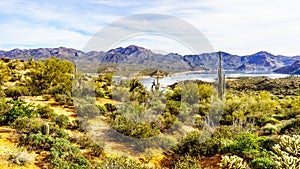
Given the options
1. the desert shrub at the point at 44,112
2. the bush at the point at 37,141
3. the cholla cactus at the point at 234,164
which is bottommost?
the cholla cactus at the point at 234,164

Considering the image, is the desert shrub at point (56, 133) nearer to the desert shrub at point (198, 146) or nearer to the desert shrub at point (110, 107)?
the desert shrub at point (198, 146)

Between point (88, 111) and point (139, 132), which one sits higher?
point (88, 111)

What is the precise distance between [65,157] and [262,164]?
479 centimetres

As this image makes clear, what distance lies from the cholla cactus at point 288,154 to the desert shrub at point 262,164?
0.15 m

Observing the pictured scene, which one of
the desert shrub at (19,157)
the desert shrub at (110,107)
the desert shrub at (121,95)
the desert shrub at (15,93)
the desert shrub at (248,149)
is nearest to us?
Result: the desert shrub at (19,157)

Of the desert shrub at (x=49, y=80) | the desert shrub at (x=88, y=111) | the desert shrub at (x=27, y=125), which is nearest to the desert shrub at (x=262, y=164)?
the desert shrub at (x=27, y=125)

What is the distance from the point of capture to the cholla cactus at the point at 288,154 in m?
5.86

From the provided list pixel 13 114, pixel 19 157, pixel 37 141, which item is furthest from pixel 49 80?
pixel 19 157

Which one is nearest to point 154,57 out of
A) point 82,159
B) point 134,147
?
point 134,147

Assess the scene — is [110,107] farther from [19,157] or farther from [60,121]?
[19,157]

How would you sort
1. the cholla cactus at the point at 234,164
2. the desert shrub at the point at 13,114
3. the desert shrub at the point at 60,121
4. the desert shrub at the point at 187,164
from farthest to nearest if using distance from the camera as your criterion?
the desert shrub at the point at 60,121
the desert shrub at the point at 13,114
the desert shrub at the point at 187,164
the cholla cactus at the point at 234,164

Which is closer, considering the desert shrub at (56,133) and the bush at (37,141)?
the bush at (37,141)

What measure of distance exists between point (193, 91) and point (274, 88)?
26835mm

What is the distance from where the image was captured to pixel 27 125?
8.11 metres
